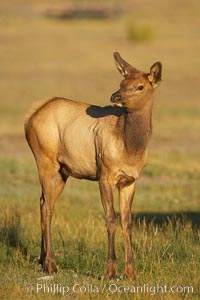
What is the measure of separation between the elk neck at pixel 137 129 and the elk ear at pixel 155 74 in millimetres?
229

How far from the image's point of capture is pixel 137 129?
9336mm

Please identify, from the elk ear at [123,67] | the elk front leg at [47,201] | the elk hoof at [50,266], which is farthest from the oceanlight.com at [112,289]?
the elk ear at [123,67]

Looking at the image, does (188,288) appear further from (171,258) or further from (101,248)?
(101,248)

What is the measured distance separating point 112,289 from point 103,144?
165cm

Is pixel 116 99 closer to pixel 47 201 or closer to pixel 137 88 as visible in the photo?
pixel 137 88

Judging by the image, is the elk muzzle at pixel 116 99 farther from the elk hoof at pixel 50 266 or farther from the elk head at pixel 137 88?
the elk hoof at pixel 50 266

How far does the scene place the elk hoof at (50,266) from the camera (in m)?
9.72

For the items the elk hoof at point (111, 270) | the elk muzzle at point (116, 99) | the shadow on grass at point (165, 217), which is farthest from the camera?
the shadow on grass at point (165, 217)

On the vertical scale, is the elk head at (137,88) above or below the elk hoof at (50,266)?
above

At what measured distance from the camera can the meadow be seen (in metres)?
9.02

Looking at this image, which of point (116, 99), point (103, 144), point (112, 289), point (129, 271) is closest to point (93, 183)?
point (103, 144)

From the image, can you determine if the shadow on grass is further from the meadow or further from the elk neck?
the elk neck

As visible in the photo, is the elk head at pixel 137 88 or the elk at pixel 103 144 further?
the elk at pixel 103 144

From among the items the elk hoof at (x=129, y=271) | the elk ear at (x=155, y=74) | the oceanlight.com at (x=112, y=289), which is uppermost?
the elk ear at (x=155, y=74)
